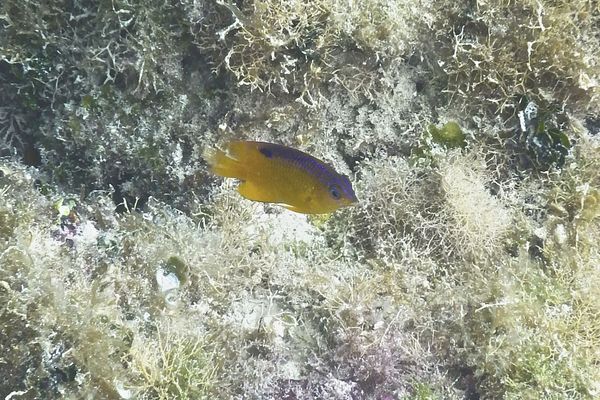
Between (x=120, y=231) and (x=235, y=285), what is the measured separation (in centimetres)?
75

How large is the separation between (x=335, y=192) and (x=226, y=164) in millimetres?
460

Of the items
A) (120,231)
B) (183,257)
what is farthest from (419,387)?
(120,231)

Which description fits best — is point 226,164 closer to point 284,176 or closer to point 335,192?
point 284,176

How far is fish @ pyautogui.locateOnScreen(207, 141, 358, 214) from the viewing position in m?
2.13

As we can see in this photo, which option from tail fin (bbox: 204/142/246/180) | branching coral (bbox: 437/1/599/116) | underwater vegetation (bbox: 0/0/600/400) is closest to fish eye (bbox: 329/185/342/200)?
tail fin (bbox: 204/142/246/180)

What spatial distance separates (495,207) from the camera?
10.5ft

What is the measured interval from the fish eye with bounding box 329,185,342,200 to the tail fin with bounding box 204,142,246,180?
360 millimetres

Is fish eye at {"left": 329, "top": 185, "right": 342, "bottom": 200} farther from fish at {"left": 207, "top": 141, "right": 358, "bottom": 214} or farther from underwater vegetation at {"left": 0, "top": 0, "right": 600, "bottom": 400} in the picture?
underwater vegetation at {"left": 0, "top": 0, "right": 600, "bottom": 400}

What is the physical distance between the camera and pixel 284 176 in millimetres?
2139

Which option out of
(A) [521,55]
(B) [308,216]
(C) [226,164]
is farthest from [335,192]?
(A) [521,55]

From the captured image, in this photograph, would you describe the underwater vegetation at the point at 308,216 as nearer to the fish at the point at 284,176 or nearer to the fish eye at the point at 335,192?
the fish at the point at 284,176

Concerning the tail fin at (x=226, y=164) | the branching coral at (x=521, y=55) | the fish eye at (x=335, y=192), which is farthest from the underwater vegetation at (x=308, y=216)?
the fish eye at (x=335, y=192)

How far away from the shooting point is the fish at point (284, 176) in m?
2.13

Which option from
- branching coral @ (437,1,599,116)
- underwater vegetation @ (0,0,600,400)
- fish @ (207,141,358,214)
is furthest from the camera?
branching coral @ (437,1,599,116)
